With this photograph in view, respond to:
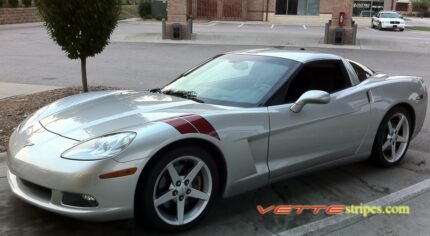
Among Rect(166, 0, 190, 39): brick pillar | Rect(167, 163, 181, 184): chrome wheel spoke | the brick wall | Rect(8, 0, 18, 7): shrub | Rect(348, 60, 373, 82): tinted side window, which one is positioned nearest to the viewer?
Rect(167, 163, 181, 184): chrome wheel spoke

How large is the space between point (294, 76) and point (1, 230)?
2750 millimetres

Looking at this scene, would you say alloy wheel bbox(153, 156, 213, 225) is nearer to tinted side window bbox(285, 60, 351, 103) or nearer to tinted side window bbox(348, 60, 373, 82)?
tinted side window bbox(285, 60, 351, 103)

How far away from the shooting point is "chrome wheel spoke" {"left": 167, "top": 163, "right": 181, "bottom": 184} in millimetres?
3391

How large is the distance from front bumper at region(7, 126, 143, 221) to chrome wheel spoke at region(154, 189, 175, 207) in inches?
7.9

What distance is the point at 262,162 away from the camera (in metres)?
3.90

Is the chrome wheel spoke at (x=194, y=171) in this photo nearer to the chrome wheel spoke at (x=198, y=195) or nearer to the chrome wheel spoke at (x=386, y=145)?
the chrome wheel spoke at (x=198, y=195)

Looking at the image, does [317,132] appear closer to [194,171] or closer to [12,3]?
[194,171]

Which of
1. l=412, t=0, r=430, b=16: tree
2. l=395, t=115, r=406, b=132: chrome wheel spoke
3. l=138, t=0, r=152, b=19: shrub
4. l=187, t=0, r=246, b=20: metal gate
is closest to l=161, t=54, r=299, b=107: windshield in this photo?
l=395, t=115, r=406, b=132: chrome wheel spoke

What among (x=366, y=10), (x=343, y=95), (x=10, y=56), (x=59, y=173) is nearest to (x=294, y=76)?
(x=343, y=95)

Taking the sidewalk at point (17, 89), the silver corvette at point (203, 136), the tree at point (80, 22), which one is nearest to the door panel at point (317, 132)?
the silver corvette at point (203, 136)

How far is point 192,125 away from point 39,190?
118cm

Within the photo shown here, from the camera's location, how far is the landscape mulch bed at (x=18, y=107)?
6.13 metres

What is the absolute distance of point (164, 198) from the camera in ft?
11.2

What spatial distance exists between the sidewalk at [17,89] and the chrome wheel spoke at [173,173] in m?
6.26
